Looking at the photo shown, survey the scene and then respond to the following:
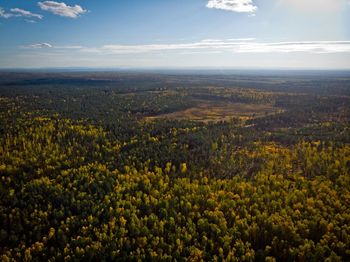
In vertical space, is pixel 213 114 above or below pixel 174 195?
above

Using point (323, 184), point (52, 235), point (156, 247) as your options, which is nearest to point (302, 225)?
point (323, 184)

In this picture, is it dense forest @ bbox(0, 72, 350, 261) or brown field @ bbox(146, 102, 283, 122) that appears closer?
dense forest @ bbox(0, 72, 350, 261)

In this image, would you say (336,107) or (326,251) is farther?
(336,107)

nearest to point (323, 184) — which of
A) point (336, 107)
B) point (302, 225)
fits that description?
point (302, 225)

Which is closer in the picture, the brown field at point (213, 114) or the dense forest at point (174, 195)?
the dense forest at point (174, 195)

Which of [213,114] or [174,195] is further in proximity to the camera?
[213,114]

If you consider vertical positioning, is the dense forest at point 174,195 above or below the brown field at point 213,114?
below

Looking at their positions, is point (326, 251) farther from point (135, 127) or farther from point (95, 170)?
point (135, 127)

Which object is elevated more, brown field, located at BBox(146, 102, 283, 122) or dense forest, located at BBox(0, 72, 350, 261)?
brown field, located at BBox(146, 102, 283, 122)

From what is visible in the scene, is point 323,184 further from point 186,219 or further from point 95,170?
point 95,170

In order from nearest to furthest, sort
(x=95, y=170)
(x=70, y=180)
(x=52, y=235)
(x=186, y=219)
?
(x=52, y=235) < (x=186, y=219) < (x=70, y=180) < (x=95, y=170)

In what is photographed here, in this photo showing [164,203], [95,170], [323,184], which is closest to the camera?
[164,203]
